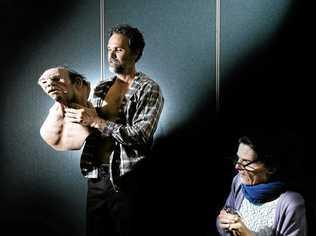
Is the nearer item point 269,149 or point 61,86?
point 269,149

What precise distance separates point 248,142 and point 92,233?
0.73 metres

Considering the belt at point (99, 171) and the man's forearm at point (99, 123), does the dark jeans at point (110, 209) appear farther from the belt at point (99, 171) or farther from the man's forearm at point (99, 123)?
the man's forearm at point (99, 123)

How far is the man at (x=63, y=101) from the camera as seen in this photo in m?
1.96

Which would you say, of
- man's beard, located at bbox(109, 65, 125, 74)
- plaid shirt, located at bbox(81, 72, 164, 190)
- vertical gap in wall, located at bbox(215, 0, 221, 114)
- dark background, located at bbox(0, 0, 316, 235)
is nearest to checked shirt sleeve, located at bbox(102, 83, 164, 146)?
plaid shirt, located at bbox(81, 72, 164, 190)

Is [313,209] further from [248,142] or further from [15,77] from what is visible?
[15,77]

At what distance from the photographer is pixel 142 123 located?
1.94 metres

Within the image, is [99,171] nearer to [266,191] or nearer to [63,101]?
[63,101]

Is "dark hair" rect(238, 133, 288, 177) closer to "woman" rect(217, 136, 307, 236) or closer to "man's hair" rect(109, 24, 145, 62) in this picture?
"woman" rect(217, 136, 307, 236)

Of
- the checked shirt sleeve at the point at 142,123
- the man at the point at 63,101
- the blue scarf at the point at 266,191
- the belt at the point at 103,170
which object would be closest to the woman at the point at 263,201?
the blue scarf at the point at 266,191

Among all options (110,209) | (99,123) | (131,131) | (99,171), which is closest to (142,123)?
(131,131)

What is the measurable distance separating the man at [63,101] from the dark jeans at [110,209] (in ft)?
0.62

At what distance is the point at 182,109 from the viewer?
7.47ft

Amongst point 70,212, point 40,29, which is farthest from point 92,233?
point 40,29

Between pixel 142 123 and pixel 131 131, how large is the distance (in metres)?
0.05
